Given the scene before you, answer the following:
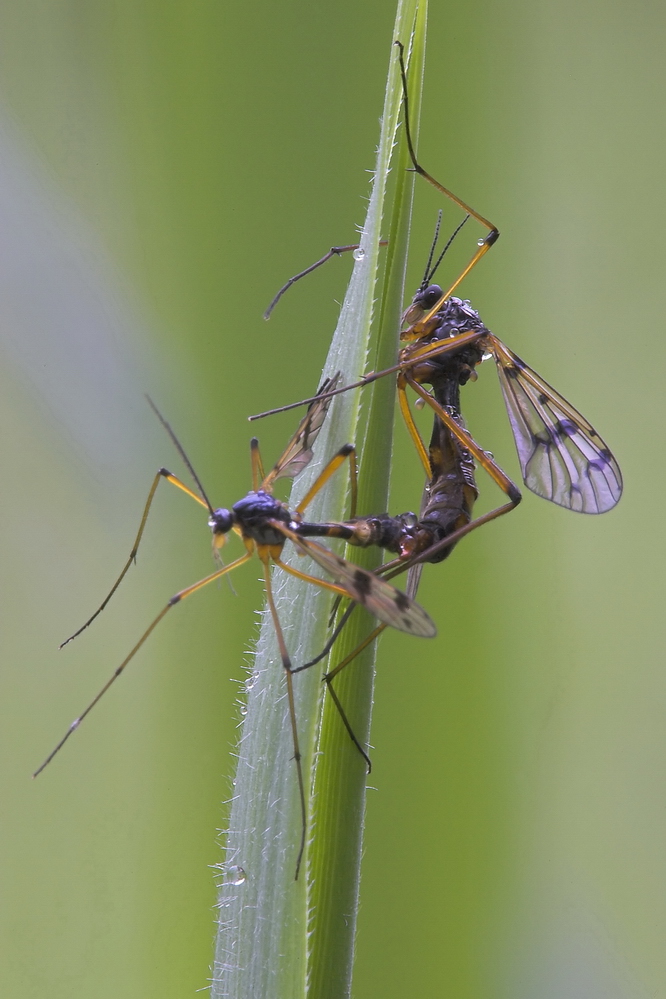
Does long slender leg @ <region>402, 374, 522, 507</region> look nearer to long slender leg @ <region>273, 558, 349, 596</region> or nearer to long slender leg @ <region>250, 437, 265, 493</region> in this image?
long slender leg @ <region>250, 437, 265, 493</region>

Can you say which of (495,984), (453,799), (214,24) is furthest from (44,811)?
(214,24)

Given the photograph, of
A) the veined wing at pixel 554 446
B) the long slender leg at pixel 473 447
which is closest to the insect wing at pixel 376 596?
the long slender leg at pixel 473 447

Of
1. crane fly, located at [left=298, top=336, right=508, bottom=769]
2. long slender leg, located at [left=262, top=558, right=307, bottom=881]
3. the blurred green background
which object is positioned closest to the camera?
long slender leg, located at [left=262, top=558, right=307, bottom=881]

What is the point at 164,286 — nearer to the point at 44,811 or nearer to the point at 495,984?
the point at 44,811

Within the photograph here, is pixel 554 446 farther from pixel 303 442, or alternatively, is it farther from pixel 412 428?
pixel 303 442

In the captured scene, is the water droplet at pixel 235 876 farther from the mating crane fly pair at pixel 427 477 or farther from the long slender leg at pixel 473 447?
the long slender leg at pixel 473 447

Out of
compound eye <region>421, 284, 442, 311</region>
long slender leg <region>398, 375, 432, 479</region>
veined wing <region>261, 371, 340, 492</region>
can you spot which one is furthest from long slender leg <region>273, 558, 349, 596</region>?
compound eye <region>421, 284, 442, 311</region>
